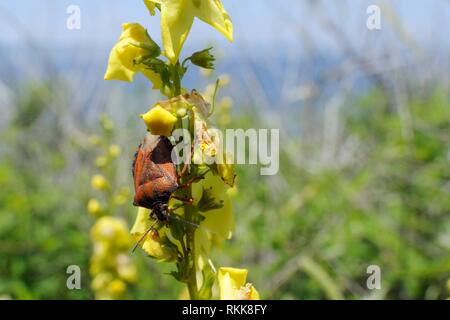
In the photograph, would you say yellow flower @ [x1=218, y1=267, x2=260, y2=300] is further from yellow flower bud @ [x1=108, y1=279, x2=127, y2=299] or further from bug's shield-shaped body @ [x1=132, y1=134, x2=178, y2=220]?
yellow flower bud @ [x1=108, y1=279, x2=127, y2=299]

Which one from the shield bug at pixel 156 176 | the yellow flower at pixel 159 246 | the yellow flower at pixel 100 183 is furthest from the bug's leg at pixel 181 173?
the yellow flower at pixel 100 183

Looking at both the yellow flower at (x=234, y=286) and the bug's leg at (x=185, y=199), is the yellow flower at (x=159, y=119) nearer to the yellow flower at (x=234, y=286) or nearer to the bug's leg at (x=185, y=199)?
the bug's leg at (x=185, y=199)

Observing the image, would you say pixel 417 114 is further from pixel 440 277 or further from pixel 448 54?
pixel 440 277

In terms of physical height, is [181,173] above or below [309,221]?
above

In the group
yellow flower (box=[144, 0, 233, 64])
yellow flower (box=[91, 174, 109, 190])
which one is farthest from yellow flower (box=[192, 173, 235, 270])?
yellow flower (box=[91, 174, 109, 190])

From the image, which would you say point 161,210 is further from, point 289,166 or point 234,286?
point 289,166

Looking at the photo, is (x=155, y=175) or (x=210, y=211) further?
(x=210, y=211)

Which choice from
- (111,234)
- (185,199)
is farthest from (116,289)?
(185,199)
